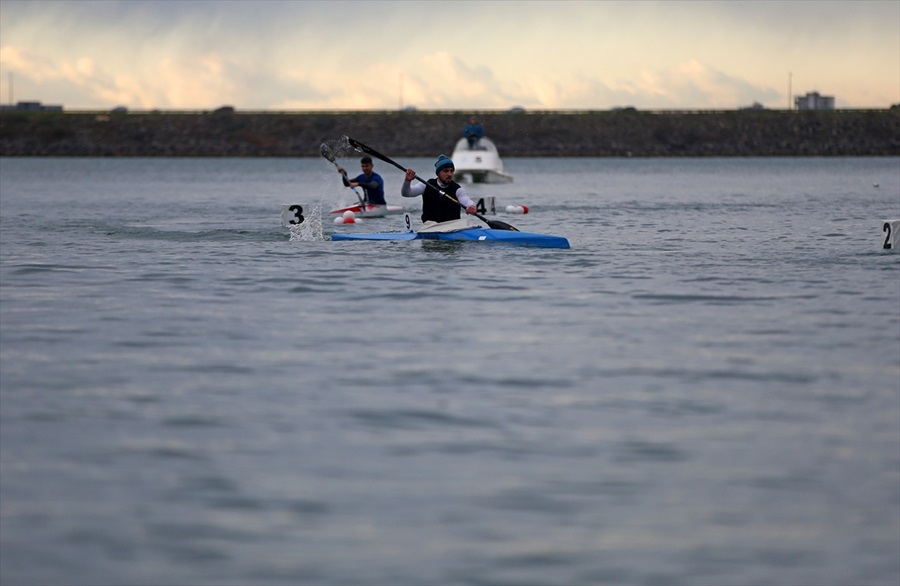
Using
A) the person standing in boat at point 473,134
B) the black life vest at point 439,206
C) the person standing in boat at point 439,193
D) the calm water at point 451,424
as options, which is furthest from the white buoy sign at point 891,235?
the person standing in boat at point 473,134

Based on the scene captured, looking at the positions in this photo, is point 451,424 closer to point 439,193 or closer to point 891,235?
point 439,193

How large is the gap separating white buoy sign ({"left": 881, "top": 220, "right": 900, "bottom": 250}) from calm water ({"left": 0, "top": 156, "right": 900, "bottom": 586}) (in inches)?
70.2

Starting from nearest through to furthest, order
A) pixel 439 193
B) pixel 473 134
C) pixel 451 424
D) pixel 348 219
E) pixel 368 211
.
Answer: pixel 451 424, pixel 439 193, pixel 348 219, pixel 368 211, pixel 473 134

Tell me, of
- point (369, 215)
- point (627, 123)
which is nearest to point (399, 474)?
point (369, 215)

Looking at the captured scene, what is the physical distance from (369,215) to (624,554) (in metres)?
26.3

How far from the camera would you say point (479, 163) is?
65812mm

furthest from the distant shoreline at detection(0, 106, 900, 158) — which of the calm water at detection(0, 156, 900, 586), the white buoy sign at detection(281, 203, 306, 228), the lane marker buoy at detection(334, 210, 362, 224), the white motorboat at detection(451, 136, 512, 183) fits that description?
the calm water at detection(0, 156, 900, 586)

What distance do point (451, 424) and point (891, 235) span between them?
48.4 ft

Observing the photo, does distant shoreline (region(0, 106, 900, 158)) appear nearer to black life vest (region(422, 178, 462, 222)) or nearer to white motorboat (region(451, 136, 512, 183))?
white motorboat (region(451, 136, 512, 183))

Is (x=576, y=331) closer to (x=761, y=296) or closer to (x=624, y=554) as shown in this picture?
(x=761, y=296)

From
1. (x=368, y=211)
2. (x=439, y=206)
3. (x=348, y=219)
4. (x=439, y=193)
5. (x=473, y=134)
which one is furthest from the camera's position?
(x=473, y=134)

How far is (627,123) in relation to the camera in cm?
15275

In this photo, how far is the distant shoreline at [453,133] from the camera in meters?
145

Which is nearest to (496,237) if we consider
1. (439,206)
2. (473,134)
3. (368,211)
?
(439,206)
